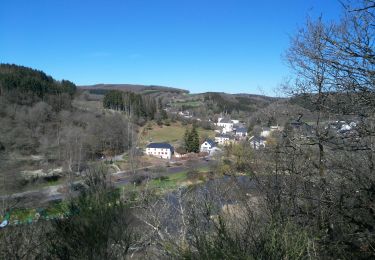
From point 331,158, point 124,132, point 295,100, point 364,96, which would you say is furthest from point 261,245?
point 124,132

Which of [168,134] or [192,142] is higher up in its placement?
[168,134]

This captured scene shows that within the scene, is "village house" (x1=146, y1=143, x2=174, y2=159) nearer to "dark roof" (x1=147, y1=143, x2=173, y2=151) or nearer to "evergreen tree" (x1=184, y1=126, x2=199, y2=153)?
"dark roof" (x1=147, y1=143, x2=173, y2=151)

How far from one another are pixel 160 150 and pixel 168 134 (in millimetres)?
9799

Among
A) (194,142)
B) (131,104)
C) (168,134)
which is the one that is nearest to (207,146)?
(194,142)

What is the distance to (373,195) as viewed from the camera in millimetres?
4082

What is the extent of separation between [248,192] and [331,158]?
14.9 ft

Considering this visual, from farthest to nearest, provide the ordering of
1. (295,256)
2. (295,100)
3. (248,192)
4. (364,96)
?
(248,192) < (295,100) < (364,96) < (295,256)

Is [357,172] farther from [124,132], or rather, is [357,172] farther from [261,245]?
[124,132]

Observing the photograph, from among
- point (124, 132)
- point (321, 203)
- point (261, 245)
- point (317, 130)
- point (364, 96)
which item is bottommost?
point (124, 132)

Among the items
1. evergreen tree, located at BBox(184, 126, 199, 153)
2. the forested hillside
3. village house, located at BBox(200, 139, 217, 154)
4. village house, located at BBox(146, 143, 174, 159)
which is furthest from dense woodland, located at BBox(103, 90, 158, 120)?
village house, located at BBox(200, 139, 217, 154)

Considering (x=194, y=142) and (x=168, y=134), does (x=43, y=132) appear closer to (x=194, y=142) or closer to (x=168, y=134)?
(x=168, y=134)

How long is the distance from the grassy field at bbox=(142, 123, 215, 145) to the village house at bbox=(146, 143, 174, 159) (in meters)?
4.26

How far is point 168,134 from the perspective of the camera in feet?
170

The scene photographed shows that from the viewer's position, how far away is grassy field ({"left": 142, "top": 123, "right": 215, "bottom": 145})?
48.2 meters
